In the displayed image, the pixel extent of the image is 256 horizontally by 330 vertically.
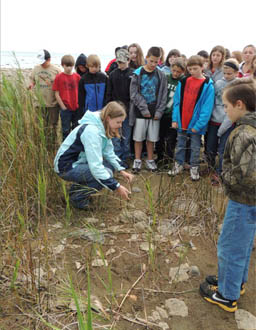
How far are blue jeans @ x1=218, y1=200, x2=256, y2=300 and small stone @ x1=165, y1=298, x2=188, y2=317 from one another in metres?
0.23

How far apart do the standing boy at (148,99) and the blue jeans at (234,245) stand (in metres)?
2.18

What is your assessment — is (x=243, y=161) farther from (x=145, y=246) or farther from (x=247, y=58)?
(x=247, y=58)

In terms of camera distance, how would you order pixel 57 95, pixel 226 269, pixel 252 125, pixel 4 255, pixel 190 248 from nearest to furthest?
pixel 252 125 < pixel 226 269 < pixel 4 255 < pixel 190 248 < pixel 57 95

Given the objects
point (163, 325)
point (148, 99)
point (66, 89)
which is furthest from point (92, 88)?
point (163, 325)

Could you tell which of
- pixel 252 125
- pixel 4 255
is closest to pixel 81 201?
pixel 4 255

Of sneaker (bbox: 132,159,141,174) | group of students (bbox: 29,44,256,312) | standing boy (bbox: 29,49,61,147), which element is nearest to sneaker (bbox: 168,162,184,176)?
group of students (bbox: 29,44,256,312)

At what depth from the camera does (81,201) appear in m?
2.69

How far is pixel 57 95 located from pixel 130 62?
1.16 metres

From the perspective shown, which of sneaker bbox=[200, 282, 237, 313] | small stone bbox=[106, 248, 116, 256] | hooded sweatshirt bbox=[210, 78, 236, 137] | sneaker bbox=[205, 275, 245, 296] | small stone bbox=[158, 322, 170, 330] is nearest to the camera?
small stone bbox=[158, 322, 170, 330]

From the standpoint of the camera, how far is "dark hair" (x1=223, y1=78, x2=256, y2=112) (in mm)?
1560

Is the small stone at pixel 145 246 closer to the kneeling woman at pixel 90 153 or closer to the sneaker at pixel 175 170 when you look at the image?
the kneeling woman at pixel 90 153

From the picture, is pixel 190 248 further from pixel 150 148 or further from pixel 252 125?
pixel 150 148

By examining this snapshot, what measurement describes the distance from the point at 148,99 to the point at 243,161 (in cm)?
235

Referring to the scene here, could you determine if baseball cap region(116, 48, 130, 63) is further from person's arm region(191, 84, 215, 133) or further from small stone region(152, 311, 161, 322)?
small stone region(152, 311, 161, 322)
